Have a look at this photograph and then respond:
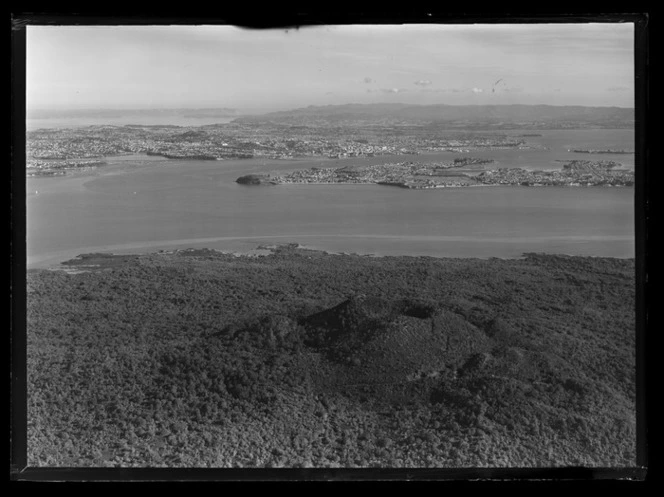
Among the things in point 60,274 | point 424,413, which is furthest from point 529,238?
point 60,274

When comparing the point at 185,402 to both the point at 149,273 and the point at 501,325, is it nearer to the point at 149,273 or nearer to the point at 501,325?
the point at 149,273

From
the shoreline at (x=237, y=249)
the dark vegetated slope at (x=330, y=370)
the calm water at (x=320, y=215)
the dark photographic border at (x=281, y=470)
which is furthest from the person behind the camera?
the shoreline at (x=237, y=249)

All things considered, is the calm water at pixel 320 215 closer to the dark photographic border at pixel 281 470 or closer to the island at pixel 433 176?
the island at pixel 433 176

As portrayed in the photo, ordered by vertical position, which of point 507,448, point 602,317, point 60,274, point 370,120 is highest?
point 370,120

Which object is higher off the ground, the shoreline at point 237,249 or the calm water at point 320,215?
the calm water at point 320,215

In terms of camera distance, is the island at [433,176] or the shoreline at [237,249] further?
the island at [433,176]

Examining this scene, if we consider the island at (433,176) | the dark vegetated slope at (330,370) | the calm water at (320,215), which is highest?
the island at (433,176)

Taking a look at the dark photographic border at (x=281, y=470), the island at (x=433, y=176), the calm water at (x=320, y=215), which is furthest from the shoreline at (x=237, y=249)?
the dark photographic border at (x=281, y=470)


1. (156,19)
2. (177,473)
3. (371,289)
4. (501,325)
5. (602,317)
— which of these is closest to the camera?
(156,19)
